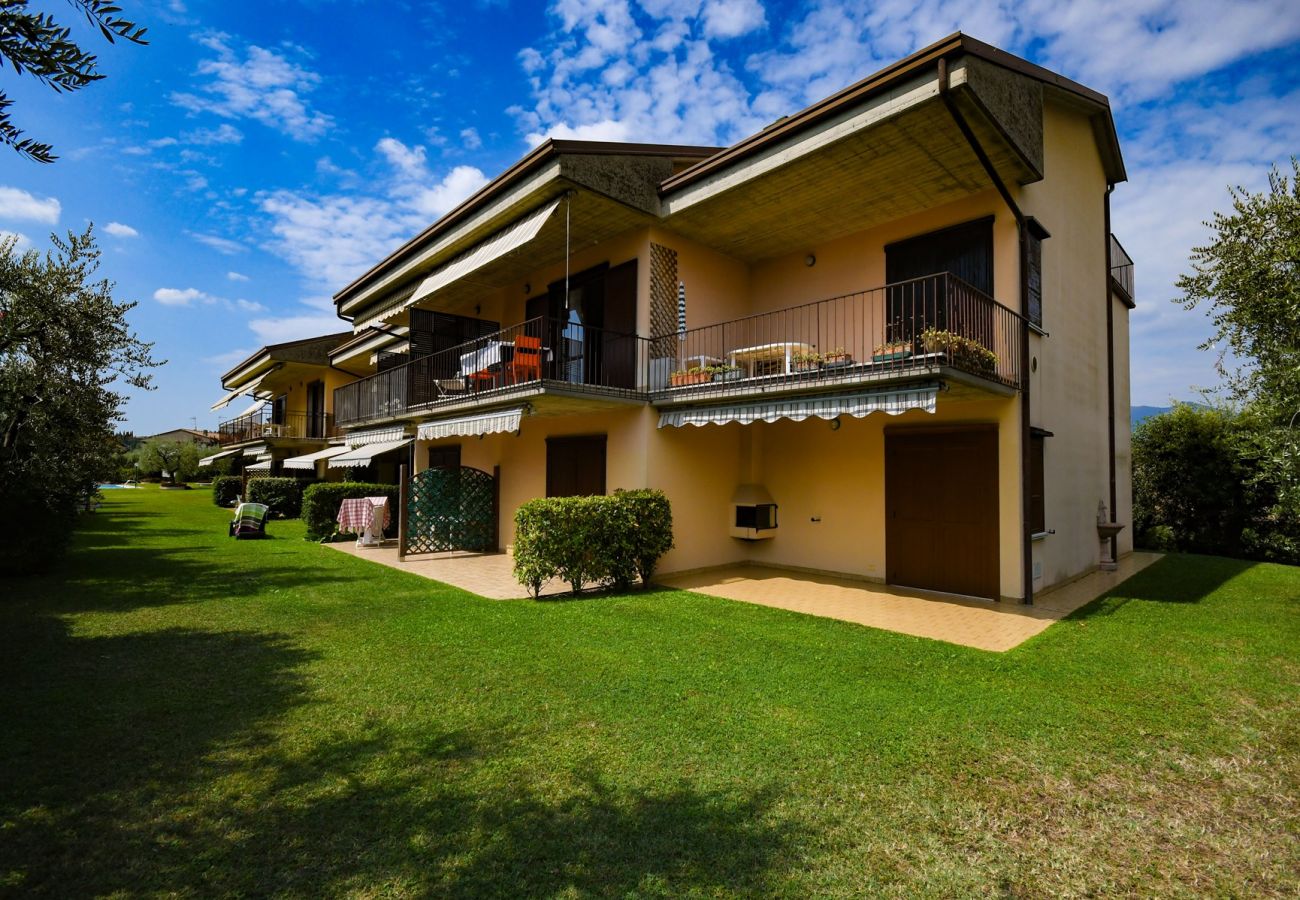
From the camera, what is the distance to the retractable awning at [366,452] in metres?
17.6

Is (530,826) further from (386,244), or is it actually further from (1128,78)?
(386,244)

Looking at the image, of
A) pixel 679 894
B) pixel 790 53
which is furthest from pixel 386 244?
pixel 679 894

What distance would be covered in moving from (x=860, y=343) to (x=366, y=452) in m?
14.6

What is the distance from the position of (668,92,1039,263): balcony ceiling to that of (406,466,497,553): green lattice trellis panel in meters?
8.56

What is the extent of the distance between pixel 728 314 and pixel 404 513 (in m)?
9.08

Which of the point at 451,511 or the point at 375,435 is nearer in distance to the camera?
the point at 451,511

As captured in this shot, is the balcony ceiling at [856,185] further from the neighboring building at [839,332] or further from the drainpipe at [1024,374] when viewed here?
the drainpipe at [1024,374]

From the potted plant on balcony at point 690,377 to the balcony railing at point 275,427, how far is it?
20.8 meters

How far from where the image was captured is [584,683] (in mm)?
5930

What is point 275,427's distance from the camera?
102 feet

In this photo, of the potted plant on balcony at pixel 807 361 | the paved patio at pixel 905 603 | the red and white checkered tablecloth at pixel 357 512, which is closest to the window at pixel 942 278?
the potted plant on balcony at pixel 807 361

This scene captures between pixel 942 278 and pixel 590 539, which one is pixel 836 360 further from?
pixel 590 539

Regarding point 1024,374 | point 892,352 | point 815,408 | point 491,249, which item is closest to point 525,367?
point 491,249

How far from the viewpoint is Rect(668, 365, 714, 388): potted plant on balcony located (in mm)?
11938
